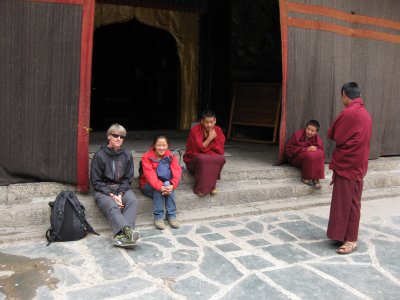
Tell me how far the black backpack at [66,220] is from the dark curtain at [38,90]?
0.67 m

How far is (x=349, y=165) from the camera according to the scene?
4492 mm

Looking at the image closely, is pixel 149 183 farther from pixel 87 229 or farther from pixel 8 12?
pixel 8 12

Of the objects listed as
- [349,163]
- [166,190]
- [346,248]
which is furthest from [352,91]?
[166,190]

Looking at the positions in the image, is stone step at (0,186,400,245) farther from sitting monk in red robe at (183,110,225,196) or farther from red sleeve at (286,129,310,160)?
red sleeve at (286,129,310,160)

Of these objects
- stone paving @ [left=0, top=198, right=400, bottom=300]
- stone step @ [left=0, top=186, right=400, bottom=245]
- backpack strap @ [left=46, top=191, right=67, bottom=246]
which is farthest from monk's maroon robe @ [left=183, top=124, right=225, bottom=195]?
backpack strap @ [left=46, top=191, right=67, bottom=246]

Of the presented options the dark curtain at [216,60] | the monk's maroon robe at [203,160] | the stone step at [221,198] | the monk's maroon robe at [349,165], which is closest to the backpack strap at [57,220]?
the stone step at [221,198]

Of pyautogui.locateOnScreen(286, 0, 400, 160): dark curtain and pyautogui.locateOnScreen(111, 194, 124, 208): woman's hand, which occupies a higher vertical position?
pyautogui.locateOnScreen(286, 0, 400, 160): dark curtain

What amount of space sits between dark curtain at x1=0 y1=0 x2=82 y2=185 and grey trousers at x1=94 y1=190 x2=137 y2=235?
697 mm

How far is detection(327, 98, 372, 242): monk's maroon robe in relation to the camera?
437cm

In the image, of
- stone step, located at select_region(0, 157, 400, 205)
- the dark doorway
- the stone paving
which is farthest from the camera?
the dark doorway

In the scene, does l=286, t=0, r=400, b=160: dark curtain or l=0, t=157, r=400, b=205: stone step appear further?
l=286, t=0, r=400, b=160: dark curtain

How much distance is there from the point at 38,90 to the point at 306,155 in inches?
152

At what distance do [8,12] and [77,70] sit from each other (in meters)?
0.97

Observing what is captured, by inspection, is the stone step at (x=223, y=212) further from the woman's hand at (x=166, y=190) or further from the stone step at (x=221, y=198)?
the woman's hand at (x=166, y=190)
